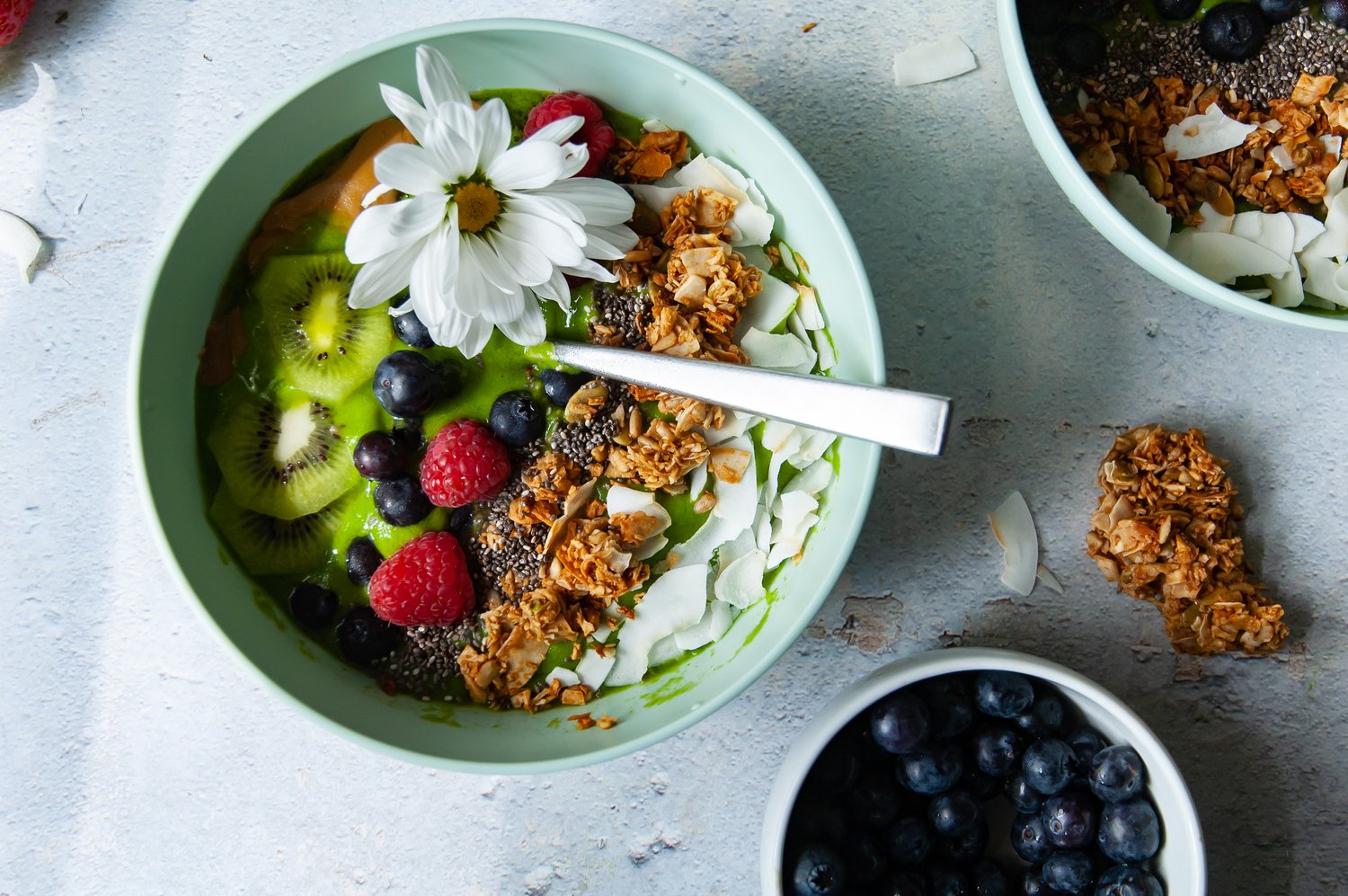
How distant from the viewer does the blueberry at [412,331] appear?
1113mm

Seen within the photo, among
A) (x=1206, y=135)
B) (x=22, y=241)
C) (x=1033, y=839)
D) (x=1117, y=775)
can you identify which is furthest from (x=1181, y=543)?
(x=22, y=241)

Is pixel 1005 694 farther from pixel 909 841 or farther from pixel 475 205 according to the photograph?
pixel 475 205

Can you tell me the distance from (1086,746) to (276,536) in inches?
39.1

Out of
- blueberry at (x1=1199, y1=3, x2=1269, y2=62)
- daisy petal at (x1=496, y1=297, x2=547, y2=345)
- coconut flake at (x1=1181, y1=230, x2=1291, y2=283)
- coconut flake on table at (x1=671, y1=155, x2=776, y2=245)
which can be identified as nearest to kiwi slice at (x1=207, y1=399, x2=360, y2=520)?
daisy petal at (x1=496, y1=297, x2=547, y2=345)

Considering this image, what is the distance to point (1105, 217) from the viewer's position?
114 cm

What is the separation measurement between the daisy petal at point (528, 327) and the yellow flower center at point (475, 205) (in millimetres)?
100

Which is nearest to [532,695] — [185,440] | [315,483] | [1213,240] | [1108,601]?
[315,483]

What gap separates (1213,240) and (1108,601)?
18.4 inches

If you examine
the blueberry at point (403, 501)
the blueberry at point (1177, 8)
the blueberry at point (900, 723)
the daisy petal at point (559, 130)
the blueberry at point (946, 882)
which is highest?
the daisy petal at point (559, 130)

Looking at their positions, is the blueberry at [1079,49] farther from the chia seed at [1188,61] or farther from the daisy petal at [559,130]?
the daisy petal at [559,130]

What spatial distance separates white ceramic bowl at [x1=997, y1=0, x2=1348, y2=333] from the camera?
1129 mm

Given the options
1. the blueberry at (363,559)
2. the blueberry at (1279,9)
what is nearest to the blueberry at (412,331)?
the blueberry at (363,559)

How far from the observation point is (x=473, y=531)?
116 cm

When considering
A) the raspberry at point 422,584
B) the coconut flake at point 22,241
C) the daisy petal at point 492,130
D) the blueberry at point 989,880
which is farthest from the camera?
the coconut flake at point 22,241
